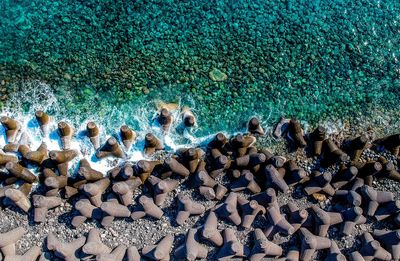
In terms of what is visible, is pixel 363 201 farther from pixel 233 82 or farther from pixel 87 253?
pixel 87 253

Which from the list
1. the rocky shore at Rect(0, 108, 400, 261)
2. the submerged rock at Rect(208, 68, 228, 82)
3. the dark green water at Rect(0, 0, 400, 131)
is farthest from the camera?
the submerged rock at Rect(208, 68, 228, 82)

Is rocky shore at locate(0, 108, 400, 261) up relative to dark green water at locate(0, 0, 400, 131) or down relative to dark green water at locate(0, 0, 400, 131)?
down

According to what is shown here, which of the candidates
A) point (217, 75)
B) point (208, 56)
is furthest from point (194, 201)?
point (208, 56)

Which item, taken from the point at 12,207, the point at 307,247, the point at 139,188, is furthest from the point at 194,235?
the point at 12,207

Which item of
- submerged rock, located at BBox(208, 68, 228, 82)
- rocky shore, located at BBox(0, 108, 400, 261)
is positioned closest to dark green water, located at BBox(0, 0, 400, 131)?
submerged rock, located at BBox(208, 68, 228, 82)

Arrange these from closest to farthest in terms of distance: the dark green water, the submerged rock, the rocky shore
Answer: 1. the rocky shore
2. the dark green water
3. the submerged rock

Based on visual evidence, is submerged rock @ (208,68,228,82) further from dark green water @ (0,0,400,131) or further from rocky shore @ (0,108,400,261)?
rocky shore @ (0,108,400,261)

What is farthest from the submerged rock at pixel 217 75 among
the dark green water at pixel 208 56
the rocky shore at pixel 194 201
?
the rocky shore at pixel 194 201

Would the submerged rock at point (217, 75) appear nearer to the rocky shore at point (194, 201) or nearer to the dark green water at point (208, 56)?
the dark green water at point (208, 56)

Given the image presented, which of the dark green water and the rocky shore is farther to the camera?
the dark green water
